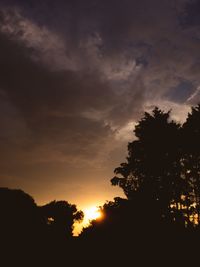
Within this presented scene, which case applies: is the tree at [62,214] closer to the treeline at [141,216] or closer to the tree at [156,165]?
the treeline at [141,216]

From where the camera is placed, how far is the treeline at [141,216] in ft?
61.4

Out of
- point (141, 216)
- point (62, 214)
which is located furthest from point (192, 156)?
point (62, 214)

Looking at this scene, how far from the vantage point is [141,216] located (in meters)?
20.0

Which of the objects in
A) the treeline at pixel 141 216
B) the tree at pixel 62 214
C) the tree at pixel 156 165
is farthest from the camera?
the tree at pixel 62 214

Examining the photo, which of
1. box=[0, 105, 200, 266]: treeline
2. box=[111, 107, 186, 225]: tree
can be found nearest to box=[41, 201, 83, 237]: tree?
box=[0, 105, 200, 266]: treeline

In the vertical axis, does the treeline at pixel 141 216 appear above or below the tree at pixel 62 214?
below

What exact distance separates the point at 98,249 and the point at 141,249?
2.67 metres

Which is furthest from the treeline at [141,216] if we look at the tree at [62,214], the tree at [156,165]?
the tree at [62,214]

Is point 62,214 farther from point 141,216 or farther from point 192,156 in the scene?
point 141,216

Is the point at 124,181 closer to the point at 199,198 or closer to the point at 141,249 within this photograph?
the point at 199,198

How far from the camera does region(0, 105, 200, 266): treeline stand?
18.7 meters

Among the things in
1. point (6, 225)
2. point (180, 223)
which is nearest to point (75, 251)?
point (180, 223)

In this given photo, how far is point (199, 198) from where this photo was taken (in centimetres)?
3472

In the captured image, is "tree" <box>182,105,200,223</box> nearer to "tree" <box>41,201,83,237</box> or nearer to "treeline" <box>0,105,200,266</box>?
"treeline" <box>0,105,200,266</box>
